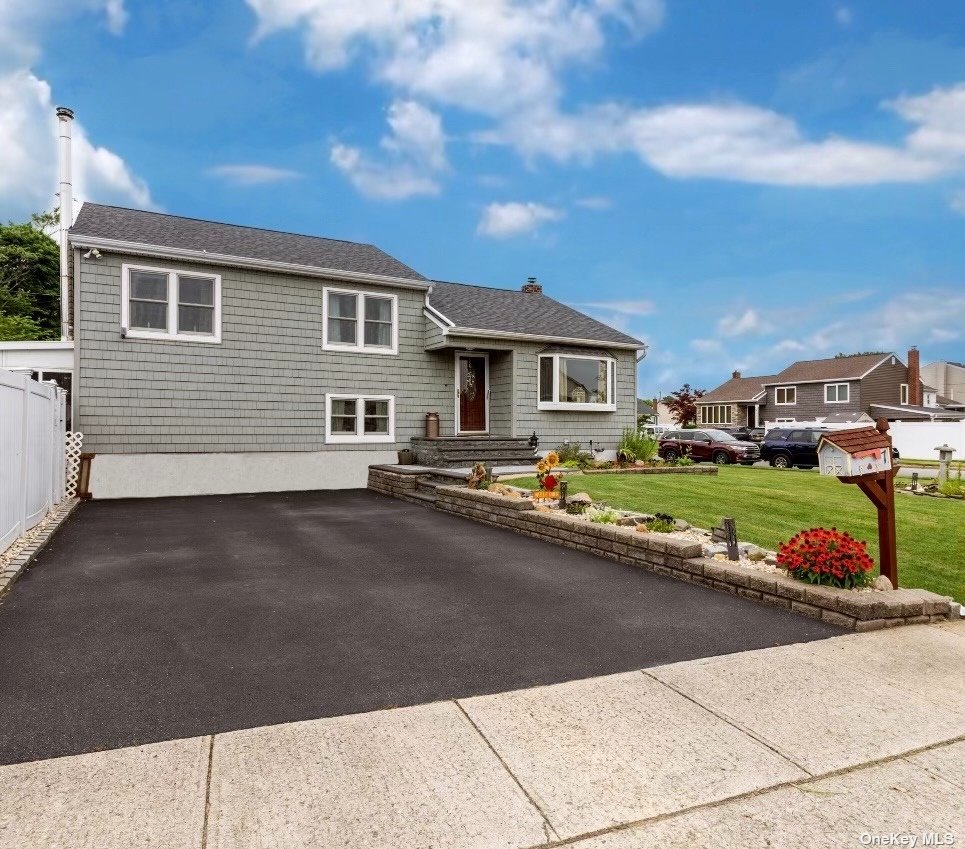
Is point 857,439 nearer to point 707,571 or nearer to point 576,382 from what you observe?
point 707,571

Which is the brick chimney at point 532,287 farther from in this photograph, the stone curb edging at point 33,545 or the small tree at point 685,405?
the small tree at point 685,405

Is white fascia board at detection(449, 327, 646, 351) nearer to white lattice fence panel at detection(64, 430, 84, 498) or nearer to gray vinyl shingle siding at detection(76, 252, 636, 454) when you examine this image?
gray vinyl shingle siding at detection(76, 252, 636, 454)

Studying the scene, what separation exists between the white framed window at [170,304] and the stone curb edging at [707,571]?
8160mm

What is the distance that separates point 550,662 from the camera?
3.96 metres

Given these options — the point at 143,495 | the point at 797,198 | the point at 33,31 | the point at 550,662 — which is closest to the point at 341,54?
the point at 33,31

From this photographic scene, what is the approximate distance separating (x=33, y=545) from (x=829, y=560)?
9.02 metres

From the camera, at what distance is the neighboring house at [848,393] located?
4009 centimetres

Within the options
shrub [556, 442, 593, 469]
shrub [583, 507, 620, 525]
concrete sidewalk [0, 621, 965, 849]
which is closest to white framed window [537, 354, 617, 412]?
shrub [556, 442, 593, 469]

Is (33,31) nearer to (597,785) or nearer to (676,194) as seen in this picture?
(597,785)

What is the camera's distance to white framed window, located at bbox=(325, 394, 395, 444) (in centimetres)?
1495

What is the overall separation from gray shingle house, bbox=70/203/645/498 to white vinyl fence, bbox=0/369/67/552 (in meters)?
2.47

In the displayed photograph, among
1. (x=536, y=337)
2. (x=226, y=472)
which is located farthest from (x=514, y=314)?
(x=226, y=472)

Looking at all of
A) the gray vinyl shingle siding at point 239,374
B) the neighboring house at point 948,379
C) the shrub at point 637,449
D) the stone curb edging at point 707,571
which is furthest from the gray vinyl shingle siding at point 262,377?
the neighboring house at point 948,379

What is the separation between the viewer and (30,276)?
3519 centimetres
